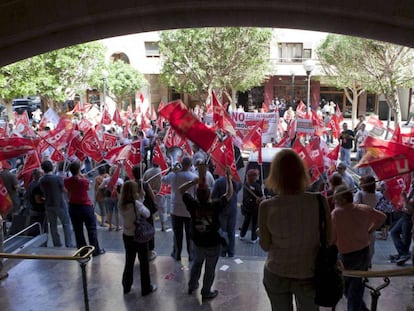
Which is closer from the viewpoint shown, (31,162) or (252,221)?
(252,221)

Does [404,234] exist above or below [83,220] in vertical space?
below

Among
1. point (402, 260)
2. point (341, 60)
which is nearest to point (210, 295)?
point (402, 260)

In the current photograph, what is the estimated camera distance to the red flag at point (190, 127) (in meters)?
6.61

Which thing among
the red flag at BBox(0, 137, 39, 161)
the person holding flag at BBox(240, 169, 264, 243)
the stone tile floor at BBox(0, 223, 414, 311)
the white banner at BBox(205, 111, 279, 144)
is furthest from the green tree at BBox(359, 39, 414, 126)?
the red flag at BBox(0, 137, 39, 161)

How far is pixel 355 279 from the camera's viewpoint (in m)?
5.01

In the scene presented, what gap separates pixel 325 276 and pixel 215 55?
24.1 meters

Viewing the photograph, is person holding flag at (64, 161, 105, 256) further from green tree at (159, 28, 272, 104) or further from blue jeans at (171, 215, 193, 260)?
green tree at (159, 28, 272, 104)

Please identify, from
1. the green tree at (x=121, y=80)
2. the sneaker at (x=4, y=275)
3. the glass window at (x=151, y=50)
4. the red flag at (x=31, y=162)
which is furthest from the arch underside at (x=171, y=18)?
the glass window at (x=151, y=50)

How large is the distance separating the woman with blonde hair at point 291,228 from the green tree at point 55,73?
22.5 metres

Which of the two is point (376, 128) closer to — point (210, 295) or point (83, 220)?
point (83, 220)

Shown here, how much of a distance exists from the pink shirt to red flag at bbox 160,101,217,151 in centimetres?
227

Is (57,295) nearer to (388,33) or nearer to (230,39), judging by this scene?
(388,33)

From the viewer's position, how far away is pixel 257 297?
5.86m

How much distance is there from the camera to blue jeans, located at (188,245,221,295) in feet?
18.2
